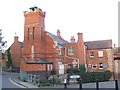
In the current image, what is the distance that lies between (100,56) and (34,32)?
48.3ft

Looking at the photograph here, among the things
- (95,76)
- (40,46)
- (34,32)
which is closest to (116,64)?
(95,76)

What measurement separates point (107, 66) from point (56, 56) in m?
10.8

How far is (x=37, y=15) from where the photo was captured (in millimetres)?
31688

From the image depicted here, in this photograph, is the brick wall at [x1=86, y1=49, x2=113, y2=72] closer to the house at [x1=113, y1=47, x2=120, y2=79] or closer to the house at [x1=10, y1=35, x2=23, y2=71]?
the house at [x1=113, y1=47, x2=120, y2=79]

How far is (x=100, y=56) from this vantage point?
34.8 metres

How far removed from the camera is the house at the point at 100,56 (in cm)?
3381

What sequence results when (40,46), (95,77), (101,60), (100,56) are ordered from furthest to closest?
(100,56), (101,60), (40,46), (95,77)

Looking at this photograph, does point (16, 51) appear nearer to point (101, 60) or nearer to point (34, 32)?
point (34, 32)

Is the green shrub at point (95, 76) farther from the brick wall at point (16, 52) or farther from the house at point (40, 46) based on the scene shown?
the brick wall at point (16, 52)

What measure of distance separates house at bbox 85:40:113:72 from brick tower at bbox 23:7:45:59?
10.8 meters

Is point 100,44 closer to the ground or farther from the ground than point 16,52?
farther from the ground

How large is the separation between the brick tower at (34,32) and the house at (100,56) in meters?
10.8

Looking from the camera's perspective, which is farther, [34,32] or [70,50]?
[70,50]

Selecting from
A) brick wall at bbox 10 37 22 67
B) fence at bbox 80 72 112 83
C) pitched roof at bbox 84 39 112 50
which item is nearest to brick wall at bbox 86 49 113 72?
pitched roof at bbox 84 39 112 50
